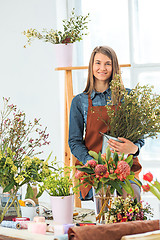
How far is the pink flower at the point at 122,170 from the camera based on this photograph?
1.87 metres

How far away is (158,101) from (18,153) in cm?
81

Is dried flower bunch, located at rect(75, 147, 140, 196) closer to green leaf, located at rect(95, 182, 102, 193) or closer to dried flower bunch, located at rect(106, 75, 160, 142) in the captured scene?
green leaf, located at rect(95, 182, 102, 193)

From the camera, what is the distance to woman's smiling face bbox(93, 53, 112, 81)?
10.0ft

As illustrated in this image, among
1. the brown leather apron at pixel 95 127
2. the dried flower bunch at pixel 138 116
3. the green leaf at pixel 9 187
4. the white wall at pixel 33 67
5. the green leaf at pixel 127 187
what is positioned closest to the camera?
the green leaf at pixel 127 187

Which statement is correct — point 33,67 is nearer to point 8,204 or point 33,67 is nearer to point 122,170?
point 8,204

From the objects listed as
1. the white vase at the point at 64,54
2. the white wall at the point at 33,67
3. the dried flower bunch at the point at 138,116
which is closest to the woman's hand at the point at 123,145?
the dried flower bunch at the point at 138,116

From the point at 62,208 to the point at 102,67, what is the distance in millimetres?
1298

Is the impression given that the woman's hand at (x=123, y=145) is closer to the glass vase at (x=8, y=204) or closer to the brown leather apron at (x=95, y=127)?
the brown leather apron at (x=95, y=127)

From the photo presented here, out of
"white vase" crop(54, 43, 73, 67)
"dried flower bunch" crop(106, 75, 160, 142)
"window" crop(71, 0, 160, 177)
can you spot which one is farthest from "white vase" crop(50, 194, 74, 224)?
"window" crop(71, 0, 160, 177)

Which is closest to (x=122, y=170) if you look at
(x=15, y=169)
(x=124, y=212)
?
(x=124, y=212)

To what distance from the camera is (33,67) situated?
13.0 feet

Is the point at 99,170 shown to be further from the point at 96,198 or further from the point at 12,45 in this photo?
the point at 12,45

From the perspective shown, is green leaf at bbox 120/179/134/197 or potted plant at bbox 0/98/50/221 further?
potted plant at bbox 0/98/50/221

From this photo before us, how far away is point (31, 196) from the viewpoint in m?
2.16
